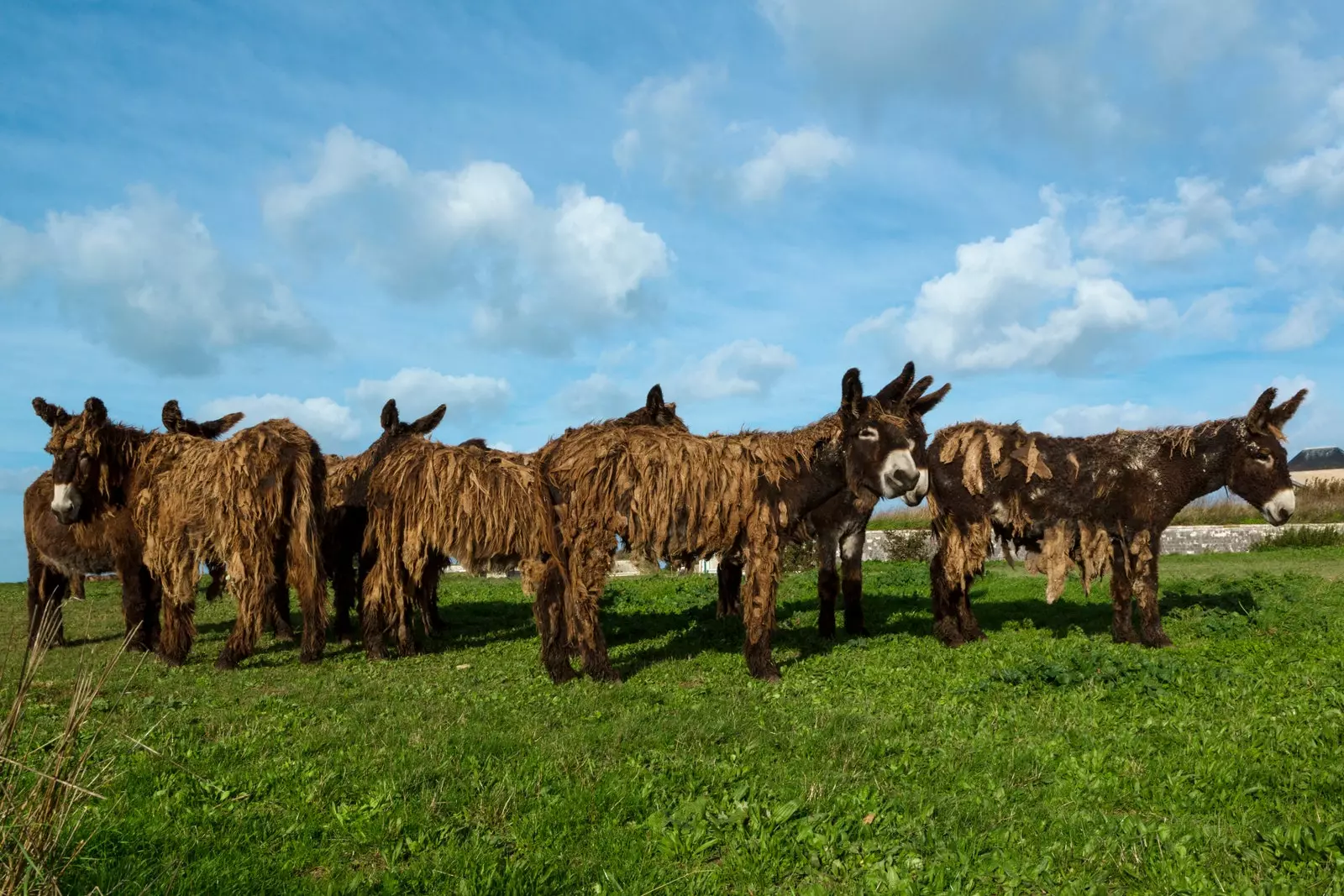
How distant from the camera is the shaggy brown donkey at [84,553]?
36.1 feet

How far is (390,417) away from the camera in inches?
478

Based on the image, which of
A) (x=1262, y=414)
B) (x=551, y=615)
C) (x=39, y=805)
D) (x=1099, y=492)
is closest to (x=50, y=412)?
(x=551, y=615)

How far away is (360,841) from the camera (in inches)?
185

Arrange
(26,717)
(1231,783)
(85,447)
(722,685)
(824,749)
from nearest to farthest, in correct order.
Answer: (1231,783) < (824,749) < (26,717) < (722,685) < (85,447)

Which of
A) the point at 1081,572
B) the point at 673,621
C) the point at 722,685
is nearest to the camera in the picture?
the point at 722,685

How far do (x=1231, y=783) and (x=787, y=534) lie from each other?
4863 millimetres

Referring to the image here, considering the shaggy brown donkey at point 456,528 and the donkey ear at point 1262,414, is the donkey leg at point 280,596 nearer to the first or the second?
the shaggy brown donkey at point 456,528

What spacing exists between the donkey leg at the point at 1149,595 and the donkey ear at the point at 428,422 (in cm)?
992

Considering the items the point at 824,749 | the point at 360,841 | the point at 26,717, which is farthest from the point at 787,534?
the point at 26,717

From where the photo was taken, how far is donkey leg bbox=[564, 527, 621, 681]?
9055mm

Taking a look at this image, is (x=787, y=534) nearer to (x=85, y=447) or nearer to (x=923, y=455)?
(x=923, y=455)

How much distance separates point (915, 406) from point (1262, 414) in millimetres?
4851

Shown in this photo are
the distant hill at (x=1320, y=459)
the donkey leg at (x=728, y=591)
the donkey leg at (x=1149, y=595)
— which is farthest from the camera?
the distant hill at (x=1320, y=459)

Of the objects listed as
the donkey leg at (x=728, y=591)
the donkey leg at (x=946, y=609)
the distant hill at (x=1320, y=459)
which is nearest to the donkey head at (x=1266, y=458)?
the donkey leg at (x=946, y=609)
